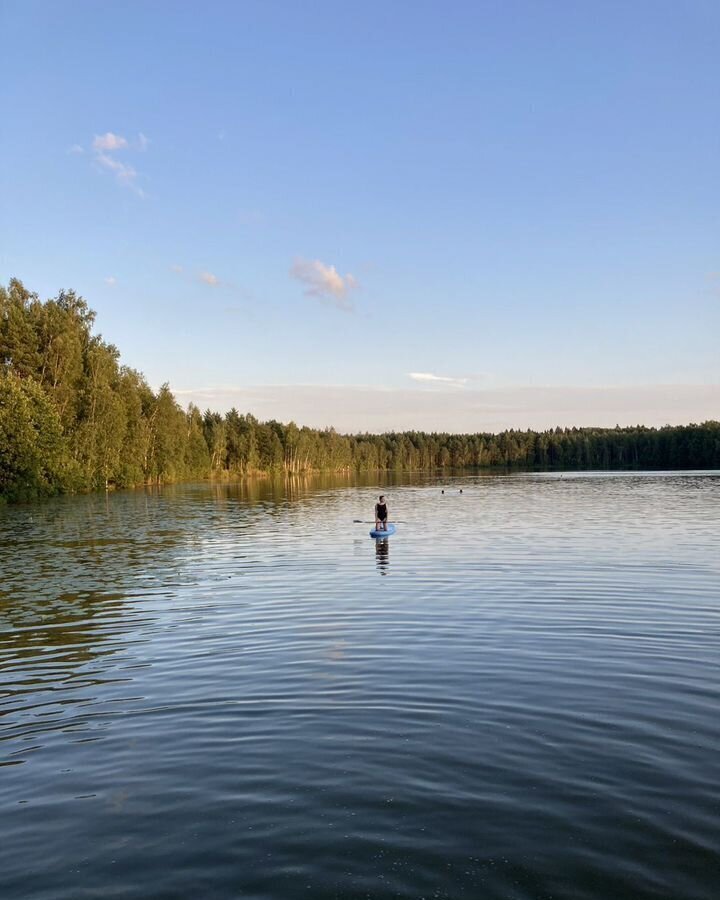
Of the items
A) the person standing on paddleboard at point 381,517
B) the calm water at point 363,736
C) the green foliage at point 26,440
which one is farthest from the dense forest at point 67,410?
the calm water at point 363,736

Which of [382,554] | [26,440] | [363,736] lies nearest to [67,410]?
[26,440]

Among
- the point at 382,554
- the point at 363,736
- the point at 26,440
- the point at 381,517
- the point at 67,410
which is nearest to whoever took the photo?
the point at 363,736

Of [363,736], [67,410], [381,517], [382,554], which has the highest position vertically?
[67,410]

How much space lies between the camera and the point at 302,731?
1146cm

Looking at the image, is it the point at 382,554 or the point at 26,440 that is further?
the point at 26,440

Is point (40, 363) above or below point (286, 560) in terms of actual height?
above

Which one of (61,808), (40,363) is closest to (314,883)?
(61,808)

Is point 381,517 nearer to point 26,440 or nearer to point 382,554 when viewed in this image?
point 382,554

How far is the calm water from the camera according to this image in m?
7.45

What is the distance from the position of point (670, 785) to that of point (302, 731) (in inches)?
208

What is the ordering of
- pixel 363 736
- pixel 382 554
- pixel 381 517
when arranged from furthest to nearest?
pixel 381 517, pixel 382 554, pixel 363 736

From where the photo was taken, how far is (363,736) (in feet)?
→ 36.6

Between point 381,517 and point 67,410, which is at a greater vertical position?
point 67,410

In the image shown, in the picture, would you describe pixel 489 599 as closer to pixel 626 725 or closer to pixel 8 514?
pixel 626 725
